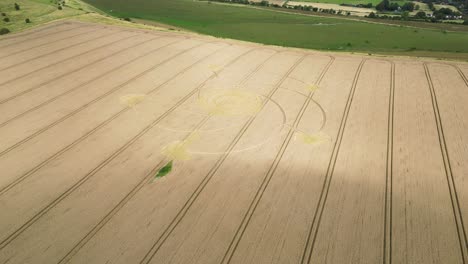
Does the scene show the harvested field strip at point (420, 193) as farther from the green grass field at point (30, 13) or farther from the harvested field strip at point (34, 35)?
the green grass field at point (30, 13)

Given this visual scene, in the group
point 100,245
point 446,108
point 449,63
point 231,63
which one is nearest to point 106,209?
point 100,245

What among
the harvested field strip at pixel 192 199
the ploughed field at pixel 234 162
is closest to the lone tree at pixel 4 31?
the ploughed field at pixel 234 162

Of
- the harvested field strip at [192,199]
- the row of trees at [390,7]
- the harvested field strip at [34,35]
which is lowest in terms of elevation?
the harvested field strip at [192,199]

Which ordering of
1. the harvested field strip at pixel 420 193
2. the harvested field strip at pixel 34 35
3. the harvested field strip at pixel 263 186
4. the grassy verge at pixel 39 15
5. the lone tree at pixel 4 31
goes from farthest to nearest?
the grassy verge at pixel 39 15, the lone tree at pixel 4 31, the harvested field strip at pixel 34 35, the harvested field strip at pixel 263 186, the harvested field strip at pixel 420 193

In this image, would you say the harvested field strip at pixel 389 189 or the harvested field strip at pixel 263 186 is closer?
the harvested field strip at pixel 389 189

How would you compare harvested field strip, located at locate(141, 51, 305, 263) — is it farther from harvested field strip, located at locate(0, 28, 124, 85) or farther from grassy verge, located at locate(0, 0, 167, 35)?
grassy verge, located at locate(0, 0, 167, 35)

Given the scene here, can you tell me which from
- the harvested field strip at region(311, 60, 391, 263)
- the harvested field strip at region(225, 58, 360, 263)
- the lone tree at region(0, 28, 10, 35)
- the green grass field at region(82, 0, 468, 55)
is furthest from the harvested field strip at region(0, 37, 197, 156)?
the green grass field at region(82, 0, 468, 55)

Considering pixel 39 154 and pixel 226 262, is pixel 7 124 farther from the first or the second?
pixel 226 262
